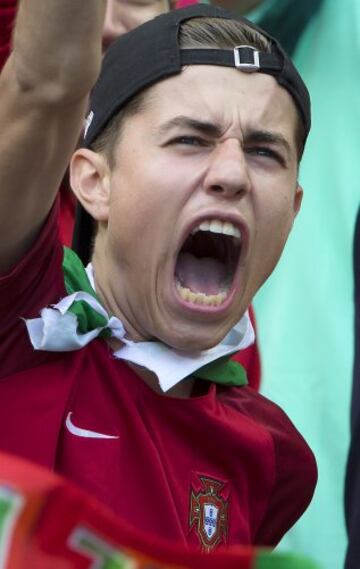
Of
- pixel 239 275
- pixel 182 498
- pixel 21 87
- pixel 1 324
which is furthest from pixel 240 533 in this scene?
pixel 21 87

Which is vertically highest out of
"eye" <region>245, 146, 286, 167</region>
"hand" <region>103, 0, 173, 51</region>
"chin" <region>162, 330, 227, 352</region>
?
"hand" <region>103, 0, 173, 51</region>

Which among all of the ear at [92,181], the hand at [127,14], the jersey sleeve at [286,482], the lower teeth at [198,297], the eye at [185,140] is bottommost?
the jersey sleeve at [286,482]

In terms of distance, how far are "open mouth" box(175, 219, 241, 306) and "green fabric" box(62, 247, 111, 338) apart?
16cm

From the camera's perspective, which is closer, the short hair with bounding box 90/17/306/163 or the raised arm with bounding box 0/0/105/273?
the raised arm with bounding box 0/0/105/273

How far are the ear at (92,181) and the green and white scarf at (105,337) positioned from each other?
0.09 metres

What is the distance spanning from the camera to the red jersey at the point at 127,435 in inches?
88.9

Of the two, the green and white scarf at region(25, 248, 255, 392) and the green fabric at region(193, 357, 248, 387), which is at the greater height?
the green and white scarf at region(25, 248, 255, 392)

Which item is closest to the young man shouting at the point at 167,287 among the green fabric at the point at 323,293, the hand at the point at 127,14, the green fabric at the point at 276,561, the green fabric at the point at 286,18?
the green fabric at the point at 276,561

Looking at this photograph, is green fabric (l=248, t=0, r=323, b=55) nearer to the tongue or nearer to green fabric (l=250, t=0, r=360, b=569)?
green fabric (l=250, t=0, r=360, b=569)

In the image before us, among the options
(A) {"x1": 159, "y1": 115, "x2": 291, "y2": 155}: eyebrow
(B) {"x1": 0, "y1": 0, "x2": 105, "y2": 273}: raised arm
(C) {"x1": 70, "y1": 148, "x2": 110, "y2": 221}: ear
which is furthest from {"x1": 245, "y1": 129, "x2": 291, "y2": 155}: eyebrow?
(B) {"x1": 0, "y1": 0, "x2": 105, "y2": 273}: raised arm

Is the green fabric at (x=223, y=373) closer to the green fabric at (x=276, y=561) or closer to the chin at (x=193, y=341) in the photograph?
the chin at (x=193, y=341)

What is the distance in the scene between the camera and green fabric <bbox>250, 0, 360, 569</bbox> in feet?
12.8

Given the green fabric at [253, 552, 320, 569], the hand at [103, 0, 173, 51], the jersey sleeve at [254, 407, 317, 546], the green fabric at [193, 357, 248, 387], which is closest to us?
the green fabric at [253, 552, 320, 569]

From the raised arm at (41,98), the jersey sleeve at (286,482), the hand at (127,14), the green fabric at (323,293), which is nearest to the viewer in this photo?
the raised arm at (41,98)
